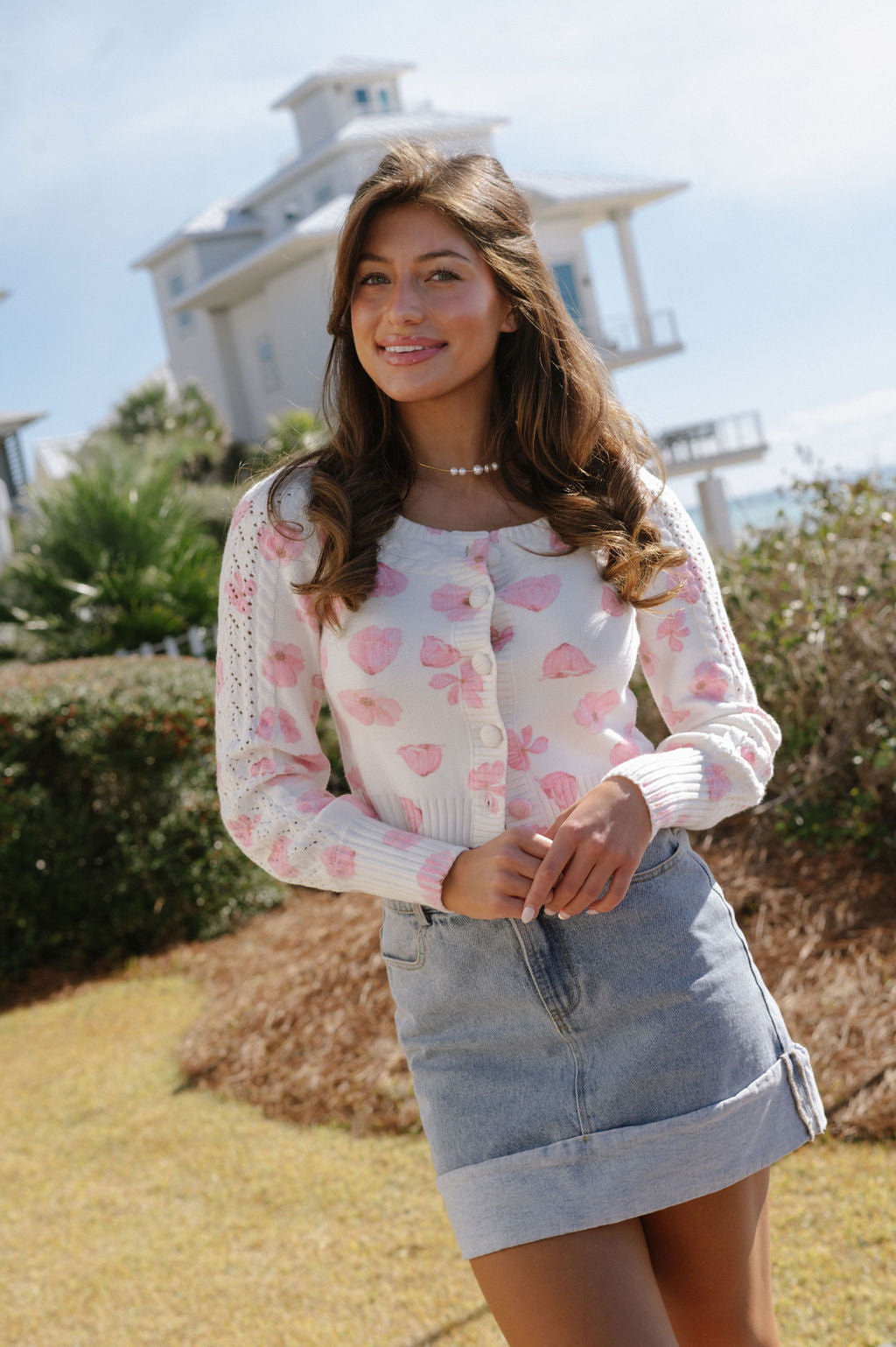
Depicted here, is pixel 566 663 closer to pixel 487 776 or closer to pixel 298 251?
pixel 487 776

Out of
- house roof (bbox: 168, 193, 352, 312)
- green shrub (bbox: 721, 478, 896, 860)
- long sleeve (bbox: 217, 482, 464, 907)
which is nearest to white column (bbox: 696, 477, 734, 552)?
green shrub (bbox: 721, 478, 896, 860)

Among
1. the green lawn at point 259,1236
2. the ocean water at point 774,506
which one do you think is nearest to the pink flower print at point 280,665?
the green lawn at point 259,1236

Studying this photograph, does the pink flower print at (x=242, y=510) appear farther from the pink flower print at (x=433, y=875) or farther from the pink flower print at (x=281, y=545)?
the pink flower print at (x=433, y=875)

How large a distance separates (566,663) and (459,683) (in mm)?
184

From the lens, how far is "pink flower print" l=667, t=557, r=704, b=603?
2213 millimetres

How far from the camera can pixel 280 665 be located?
2074 mm

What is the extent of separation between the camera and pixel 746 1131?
196cm

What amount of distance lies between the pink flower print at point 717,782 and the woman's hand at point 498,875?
1.21ft

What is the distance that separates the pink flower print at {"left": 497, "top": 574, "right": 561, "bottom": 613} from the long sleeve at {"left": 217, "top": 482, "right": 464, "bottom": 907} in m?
0.33

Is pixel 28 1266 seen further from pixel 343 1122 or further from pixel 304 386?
pixel 304 386

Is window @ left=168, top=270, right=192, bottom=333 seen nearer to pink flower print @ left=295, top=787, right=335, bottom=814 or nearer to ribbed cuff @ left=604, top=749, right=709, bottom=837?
pink flower print @ left=295, top=787, right=335, bottom=814

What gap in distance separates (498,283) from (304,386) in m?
26.0

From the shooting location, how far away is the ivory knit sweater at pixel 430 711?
199 cm

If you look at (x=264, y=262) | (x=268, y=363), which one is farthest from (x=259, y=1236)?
(x=268, y=363)
